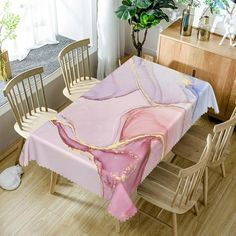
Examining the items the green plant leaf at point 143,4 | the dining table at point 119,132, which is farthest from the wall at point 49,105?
the green plant leaf at point 143,4

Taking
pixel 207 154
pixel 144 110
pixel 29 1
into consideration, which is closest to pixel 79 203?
pixel 144 110

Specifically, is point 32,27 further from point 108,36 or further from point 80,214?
point 80,214

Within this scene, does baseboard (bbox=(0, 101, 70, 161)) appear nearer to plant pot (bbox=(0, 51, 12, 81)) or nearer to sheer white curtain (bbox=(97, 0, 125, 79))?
plant pot (bbox=(0, 51, 12, 81))

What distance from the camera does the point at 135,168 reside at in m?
2.39

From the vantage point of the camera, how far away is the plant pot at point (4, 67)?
3.48 m

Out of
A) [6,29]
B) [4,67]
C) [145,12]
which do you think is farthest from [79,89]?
[145,12]

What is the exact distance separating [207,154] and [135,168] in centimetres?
44

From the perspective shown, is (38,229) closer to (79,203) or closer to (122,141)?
(79,203)

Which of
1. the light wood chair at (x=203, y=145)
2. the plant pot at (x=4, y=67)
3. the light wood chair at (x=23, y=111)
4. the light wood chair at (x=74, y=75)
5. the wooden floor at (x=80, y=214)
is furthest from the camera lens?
the plant pot at (x=4, y=67)

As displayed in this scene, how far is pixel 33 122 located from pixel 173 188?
1.23 meters

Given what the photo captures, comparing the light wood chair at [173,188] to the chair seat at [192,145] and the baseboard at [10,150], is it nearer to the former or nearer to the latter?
the chair seat at [192,145]

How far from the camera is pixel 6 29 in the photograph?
3.51 metres

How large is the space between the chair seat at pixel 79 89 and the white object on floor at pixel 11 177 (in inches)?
29.2

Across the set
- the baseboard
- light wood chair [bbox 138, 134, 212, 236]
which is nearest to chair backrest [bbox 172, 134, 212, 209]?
light wood chair [bbox 138, 134, 212, 236]
